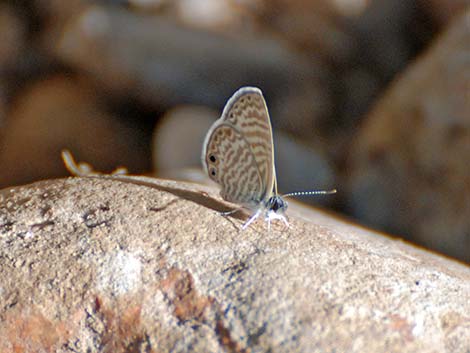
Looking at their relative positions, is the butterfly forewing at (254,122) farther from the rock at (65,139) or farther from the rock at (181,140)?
the rock at (65,139)

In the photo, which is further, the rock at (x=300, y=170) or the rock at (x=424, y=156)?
the rock at (x=300, y=170)

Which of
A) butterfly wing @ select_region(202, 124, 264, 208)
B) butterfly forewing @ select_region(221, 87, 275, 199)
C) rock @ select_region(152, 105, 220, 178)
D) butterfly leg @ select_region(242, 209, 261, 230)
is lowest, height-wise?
rock @ select_region(152, 105, 220, 178)

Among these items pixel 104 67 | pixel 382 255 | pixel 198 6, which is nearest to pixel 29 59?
pixel 104 67

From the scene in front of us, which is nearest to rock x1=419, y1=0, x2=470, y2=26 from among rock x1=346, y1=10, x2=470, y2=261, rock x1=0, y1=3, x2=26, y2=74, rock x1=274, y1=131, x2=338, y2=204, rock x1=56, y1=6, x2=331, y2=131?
rock x1=346, y1=10, x2=470, y2=261

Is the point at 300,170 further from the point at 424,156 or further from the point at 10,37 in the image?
the point at 10,37

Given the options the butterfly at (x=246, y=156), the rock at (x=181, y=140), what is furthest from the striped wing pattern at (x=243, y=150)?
the rock at (x=181, y=140)

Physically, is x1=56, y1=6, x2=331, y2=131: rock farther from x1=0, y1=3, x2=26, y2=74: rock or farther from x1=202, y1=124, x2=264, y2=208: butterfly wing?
x1=202, y1=124, x2=264, y2=208: butterfly wing
